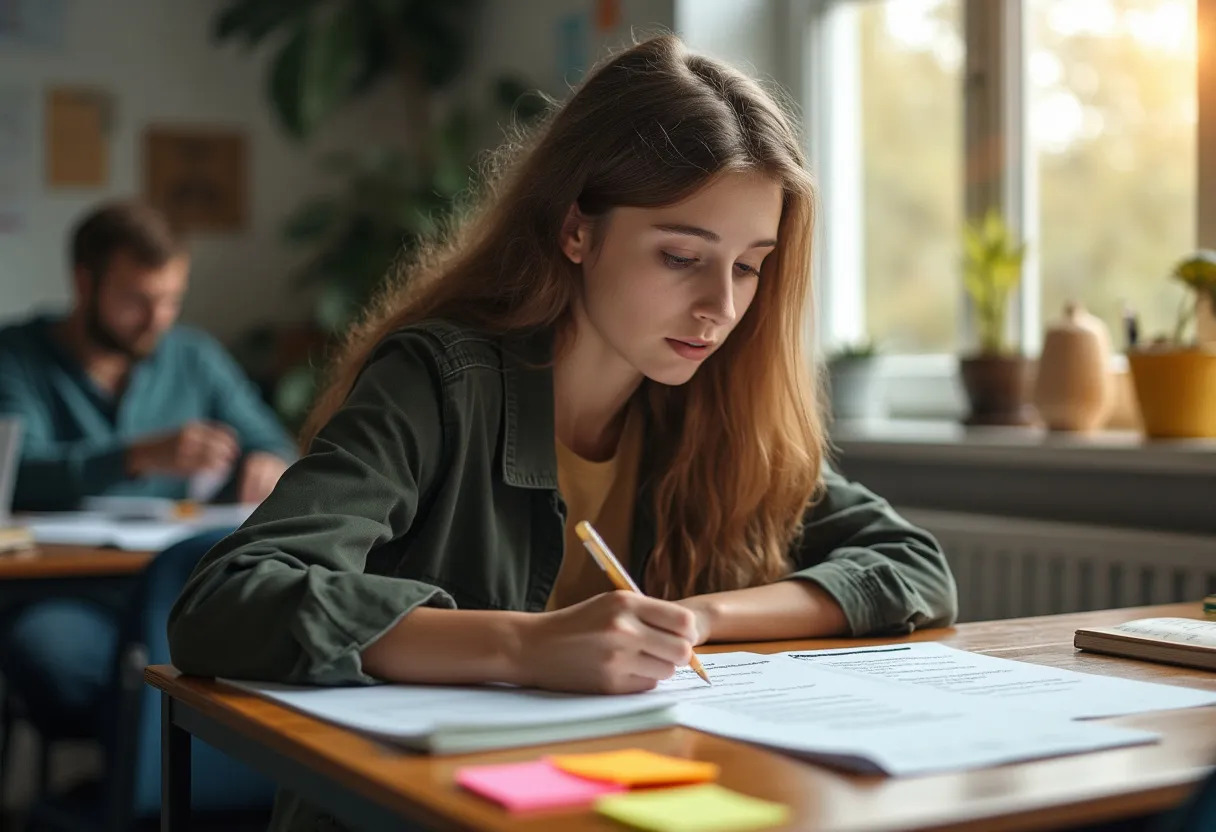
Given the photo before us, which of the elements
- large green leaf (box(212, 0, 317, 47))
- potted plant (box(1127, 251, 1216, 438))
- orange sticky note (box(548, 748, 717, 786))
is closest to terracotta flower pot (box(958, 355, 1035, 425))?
potted plant (box(1127, 251, 1216, 438))

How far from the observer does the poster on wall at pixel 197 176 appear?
4402mm

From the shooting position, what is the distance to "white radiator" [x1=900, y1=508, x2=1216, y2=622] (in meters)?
2.25

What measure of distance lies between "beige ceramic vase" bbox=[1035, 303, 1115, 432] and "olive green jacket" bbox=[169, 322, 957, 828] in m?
1.04

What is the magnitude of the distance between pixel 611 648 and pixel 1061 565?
1.61 m

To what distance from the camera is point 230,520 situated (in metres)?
2.70

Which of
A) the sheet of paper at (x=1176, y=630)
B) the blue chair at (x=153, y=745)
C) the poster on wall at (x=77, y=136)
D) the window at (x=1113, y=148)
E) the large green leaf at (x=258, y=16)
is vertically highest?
the large green leaf at (x=258, y=16)

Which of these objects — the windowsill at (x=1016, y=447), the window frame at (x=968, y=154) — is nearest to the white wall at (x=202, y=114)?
the window frame at (x=968, y=154)

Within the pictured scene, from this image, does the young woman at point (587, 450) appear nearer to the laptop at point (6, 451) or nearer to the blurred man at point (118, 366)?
the laptop at point (6, 451)

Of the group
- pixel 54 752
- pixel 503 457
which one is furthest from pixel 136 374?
pixel 503 457

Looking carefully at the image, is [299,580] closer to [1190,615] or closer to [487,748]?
[487,748]

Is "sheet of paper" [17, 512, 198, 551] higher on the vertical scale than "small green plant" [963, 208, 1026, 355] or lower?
lower

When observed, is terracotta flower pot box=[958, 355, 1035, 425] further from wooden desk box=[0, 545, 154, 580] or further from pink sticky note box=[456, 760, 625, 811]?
pink sticky note box=[456, 760, 625, 811]

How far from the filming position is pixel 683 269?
4.67ft

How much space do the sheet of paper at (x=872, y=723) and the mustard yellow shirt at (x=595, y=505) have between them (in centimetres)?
40
